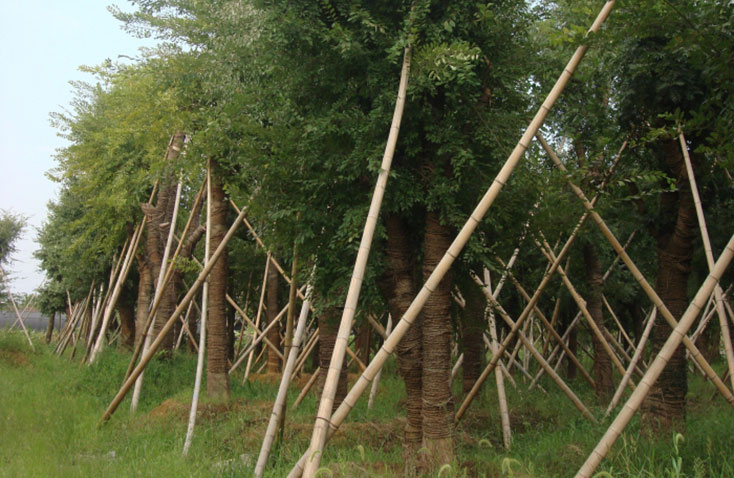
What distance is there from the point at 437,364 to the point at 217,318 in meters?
5.88

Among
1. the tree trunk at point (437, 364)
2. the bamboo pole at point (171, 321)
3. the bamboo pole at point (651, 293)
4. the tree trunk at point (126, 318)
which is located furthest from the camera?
the tree trunk at point (126, 318)

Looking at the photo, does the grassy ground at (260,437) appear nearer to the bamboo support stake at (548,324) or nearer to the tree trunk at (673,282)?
the tree trunk at (673,282)

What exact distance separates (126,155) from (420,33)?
10228 millimetres

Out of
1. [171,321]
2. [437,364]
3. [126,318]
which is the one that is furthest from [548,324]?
[126,318]

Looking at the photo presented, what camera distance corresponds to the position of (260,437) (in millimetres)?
7984

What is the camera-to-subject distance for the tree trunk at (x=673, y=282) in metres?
7.30

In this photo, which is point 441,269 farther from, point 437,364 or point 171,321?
point 171,321

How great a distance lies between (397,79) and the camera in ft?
19.9

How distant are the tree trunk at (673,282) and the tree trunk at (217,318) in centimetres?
659

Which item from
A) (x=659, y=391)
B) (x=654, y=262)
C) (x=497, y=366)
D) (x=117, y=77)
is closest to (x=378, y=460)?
(x=497, y=366)

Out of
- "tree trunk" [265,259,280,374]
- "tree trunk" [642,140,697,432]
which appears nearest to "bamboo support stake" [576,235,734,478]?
"tree trunk" [642,140,697,432]

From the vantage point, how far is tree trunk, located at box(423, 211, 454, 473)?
5895 mm

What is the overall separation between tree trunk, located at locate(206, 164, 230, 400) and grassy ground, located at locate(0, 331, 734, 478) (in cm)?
49

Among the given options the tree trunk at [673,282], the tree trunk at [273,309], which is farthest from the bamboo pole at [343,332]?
the tree trunk at [273,309]
